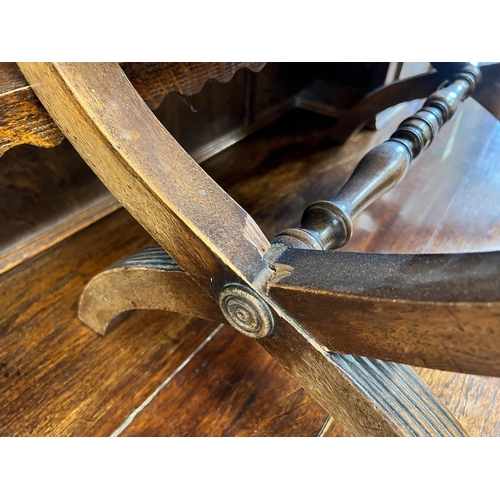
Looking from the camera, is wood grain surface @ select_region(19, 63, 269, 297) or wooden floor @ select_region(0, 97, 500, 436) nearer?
wood grain surface @ select_region(19, 63, 269, 297)

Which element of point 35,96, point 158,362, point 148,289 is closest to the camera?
point 35,96

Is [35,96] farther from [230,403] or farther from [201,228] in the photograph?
[230,403]

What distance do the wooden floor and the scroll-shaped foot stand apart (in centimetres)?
9

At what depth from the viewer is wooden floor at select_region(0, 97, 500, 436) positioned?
601mm

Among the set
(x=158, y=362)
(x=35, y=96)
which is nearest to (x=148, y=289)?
(x=158, y=362)

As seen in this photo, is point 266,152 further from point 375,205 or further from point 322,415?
point 322,415

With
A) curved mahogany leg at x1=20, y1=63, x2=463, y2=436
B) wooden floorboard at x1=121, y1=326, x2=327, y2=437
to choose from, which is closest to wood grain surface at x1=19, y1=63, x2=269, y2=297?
curved mahogany leg at x1=20, y1=63, x2=463, y2=436

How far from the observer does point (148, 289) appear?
22.6 inches

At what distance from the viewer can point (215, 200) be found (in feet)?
1.46

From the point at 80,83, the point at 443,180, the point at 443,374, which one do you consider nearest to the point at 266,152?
the point at 443,180

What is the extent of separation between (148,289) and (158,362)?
0.16m

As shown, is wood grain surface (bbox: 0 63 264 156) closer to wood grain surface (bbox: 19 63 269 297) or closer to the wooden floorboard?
wood grain surface (bbox: 19 63 269 297)

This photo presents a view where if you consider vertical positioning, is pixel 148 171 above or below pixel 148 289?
above

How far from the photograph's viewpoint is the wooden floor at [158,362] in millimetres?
601
